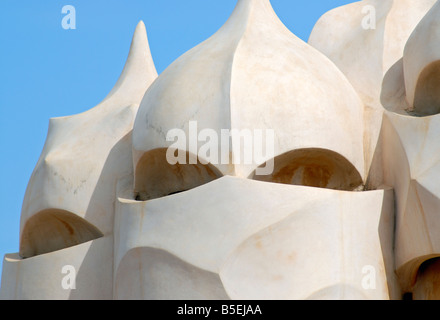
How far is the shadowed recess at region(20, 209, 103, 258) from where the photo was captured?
1606cm

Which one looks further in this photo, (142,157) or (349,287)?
(142,157)

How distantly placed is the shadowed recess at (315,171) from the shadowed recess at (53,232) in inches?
121

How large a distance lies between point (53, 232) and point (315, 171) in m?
4.26

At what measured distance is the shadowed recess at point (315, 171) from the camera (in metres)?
14.3

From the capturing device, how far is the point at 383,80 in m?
15.8

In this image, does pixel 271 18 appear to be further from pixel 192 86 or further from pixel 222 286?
pixel 222 286

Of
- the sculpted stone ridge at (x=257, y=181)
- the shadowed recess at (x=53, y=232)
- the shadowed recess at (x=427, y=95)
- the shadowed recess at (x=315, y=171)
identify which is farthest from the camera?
the shadowed recess at (x=53, y=232)

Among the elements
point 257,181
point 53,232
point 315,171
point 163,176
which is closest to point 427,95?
point 315,171

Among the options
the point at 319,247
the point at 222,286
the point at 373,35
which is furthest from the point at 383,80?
the point at 222,286

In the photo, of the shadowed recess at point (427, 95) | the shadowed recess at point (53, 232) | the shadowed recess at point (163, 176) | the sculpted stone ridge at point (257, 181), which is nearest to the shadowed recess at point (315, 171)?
the sculpted stone ridge at point (257, 181)

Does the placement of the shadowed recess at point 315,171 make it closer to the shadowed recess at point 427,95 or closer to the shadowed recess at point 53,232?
the shadowed recess at point 427,95

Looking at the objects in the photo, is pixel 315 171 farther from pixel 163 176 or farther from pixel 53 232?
pixel 53 232

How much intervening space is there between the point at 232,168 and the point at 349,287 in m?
2.09

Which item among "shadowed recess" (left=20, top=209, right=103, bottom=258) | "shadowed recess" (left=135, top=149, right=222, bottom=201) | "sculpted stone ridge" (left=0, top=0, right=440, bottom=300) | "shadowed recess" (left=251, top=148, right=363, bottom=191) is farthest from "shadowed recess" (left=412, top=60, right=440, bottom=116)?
"shadowed recess" (left=20, top=209, right=103, bottom=258)
